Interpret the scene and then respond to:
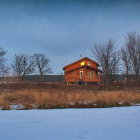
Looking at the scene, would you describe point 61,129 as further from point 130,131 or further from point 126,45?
point 126,45

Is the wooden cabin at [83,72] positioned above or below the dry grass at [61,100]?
above

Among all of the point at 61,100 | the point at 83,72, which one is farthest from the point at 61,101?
the point at 83,72

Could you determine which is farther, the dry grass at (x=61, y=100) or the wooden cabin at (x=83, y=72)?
the wooden cabin at (x=83, y=72)

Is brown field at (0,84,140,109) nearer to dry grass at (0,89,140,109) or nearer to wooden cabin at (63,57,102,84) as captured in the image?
dry grass at (0,89,140,109)

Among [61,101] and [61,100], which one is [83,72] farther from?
[61,101]

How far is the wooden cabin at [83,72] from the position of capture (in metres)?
35.7

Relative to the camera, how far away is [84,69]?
36500 millimetres

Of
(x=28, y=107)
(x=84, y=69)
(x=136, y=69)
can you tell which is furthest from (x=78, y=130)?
(x=136, y=69)

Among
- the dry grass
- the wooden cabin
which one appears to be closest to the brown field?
the dry grass

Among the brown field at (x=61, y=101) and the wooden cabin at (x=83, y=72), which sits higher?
the wooden cabin at (x=83, y=72)

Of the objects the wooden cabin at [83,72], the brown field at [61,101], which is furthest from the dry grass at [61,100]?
the wooden cabin at [83,72]

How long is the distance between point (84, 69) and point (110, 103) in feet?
85.8

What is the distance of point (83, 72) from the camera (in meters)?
36.4

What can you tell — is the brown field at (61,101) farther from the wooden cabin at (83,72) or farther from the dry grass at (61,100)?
the wooden cabin at (83,72)
